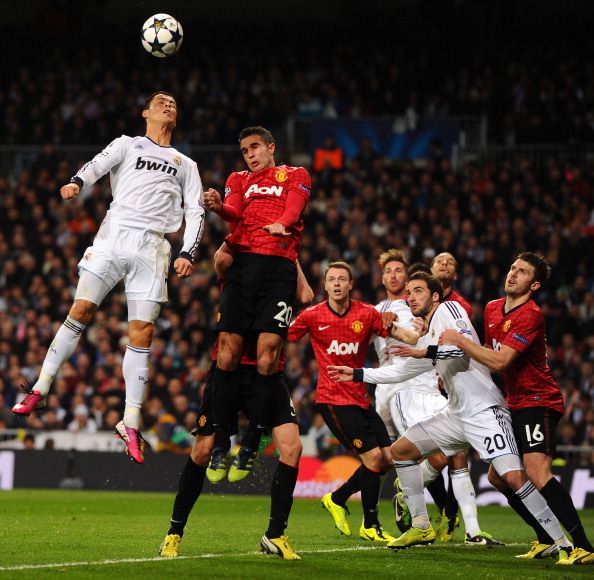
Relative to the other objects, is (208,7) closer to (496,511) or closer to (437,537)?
(496,511)

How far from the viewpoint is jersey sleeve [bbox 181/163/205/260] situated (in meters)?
8.96

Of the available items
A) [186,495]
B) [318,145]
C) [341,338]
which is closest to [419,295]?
[341,338]

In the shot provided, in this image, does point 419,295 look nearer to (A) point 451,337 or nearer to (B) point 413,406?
(A) point 451,337

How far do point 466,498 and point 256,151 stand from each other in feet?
12.5

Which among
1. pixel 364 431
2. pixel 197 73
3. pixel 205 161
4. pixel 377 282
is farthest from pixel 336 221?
pixel 364 431

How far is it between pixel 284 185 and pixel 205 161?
47.9 feet

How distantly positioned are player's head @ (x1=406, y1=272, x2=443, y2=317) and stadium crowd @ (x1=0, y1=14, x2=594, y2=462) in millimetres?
8058

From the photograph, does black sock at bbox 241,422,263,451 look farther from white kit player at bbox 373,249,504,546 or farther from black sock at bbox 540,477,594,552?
white kit player at bbox 373,249,504,546

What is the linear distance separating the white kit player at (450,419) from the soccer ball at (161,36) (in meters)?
2.95

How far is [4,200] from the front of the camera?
75.6 feet

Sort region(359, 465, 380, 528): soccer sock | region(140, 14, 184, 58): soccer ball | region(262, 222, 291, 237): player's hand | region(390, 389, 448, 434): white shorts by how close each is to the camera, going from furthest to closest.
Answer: region(390, 389, 448, 434): white shorts
region(359, 465, 380, 528): soccer sock
region(140, 14, 184, 58): soccer ball
region(262, 222, 291, 237): player's hand

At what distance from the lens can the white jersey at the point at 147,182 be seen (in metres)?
9.29

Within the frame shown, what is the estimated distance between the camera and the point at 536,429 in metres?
8.83

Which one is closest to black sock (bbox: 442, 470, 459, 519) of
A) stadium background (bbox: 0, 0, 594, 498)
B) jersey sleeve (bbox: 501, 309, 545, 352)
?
jersey sleeve (bbox: 501, 309, 545, 352)
